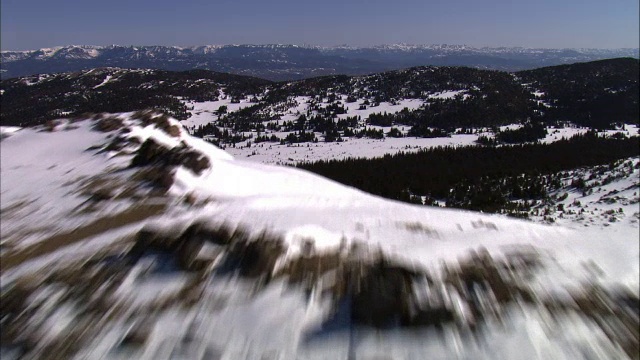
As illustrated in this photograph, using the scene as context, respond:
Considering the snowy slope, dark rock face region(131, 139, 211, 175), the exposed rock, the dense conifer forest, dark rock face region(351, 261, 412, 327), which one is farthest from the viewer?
the dense conifer forest

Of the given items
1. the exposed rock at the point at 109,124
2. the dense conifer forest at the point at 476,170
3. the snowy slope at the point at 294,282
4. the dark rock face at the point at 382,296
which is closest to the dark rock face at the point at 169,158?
the snowy slope at the point at 294,282

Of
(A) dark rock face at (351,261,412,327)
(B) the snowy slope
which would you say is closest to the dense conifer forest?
(B) the snowy slope

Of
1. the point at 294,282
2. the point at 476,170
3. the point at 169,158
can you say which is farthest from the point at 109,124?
the point at 476,170

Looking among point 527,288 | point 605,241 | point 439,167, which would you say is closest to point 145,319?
point 527,288

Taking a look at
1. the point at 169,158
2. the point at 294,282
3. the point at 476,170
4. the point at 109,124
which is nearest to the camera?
the point at 294,282

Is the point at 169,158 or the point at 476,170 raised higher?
the point at 169,158

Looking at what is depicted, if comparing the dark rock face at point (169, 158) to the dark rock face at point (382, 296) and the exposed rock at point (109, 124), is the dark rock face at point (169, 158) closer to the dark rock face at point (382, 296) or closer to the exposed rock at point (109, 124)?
the dark rock face at point (382, 296)

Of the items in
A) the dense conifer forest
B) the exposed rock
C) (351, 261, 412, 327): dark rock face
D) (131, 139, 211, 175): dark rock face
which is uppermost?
(351, 261, 412, 327): dark rock face

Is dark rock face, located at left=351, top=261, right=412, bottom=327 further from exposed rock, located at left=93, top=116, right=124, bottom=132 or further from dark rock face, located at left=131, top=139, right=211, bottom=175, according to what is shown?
exposed rock, located at left=93, top=116, right=124, bottom=132

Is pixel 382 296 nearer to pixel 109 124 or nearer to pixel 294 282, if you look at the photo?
pixel 294 282
